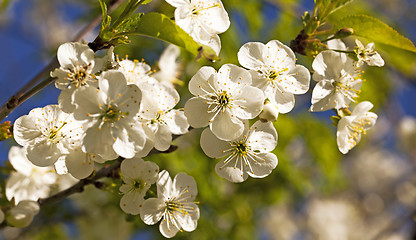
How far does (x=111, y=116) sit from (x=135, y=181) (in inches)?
7.3

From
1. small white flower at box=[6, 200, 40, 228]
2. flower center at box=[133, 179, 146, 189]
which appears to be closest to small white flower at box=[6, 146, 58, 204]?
small white flower at box=[6, 200, 40, 228]

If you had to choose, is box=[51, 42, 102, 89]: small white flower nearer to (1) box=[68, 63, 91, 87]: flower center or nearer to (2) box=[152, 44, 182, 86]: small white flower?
(1) box=[68, 63, 91, 87]: flower center

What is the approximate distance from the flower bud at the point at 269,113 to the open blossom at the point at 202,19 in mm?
181

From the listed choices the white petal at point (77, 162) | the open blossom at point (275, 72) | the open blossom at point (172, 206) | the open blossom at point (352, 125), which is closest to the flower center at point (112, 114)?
the white petal at point (77, 162)

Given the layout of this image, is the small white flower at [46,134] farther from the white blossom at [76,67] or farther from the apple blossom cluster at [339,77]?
the apple blossom cluster at [339,77]

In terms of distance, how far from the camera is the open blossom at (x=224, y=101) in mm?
928

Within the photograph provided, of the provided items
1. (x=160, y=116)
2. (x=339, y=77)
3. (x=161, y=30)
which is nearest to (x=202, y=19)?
(x=161, y=30)

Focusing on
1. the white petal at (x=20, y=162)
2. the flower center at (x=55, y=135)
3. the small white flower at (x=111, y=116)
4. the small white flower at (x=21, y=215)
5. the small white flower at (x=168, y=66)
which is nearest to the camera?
the small white flower at (x=111, y=116)

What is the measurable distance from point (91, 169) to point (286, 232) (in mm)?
3739

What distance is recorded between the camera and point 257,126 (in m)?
0.99

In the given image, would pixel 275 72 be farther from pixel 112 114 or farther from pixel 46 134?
pixel 46 134

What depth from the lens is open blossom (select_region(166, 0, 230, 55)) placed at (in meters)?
0.97

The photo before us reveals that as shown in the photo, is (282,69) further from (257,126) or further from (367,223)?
(367,223)

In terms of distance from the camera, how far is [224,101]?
975 mm
